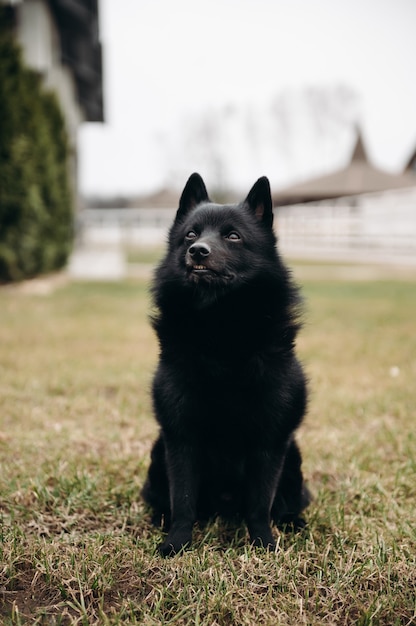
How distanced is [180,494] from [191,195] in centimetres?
112

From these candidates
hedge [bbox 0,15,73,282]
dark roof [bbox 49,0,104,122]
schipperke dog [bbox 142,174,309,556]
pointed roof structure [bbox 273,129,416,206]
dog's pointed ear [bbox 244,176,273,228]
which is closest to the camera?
schipperke dog [bbox 142,174,309,556]

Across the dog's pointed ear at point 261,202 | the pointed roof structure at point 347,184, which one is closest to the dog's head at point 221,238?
the dog's pointed ear at point 261,202

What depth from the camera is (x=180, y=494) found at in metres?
1.82

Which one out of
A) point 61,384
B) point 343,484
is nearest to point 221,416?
point 343,484

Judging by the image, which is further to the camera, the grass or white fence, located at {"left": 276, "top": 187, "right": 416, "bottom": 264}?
white fence, located at {"left": 276, "top": 187, "right": 416, "bottom": 264}

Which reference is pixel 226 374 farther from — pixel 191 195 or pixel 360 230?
pixel 360 230

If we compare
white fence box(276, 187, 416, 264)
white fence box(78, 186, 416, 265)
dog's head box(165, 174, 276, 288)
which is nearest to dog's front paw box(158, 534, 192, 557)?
dog's head box(165, 174, 276, 288)

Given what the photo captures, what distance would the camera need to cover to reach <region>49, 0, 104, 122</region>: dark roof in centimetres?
1252

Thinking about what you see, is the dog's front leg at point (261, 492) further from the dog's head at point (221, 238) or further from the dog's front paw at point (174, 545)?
the dog's head at point (221, 238)

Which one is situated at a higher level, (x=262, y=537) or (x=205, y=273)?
(x=205, y=273)

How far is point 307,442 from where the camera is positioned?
3.05m

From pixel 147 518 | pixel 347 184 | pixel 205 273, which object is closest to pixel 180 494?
pixel 147 518

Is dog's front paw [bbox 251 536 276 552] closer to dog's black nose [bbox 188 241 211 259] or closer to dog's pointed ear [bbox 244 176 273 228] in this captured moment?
dog's black nose [bbox 188 241 211 259]

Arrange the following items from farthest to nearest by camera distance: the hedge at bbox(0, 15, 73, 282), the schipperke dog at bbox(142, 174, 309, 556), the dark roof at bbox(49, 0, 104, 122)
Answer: the dark roof at bbox(49, 0, 104, 122), the hedge at bbox(0, 15, 73, 282), the schipperke dog at bbox(142, 174, 309, 556)
